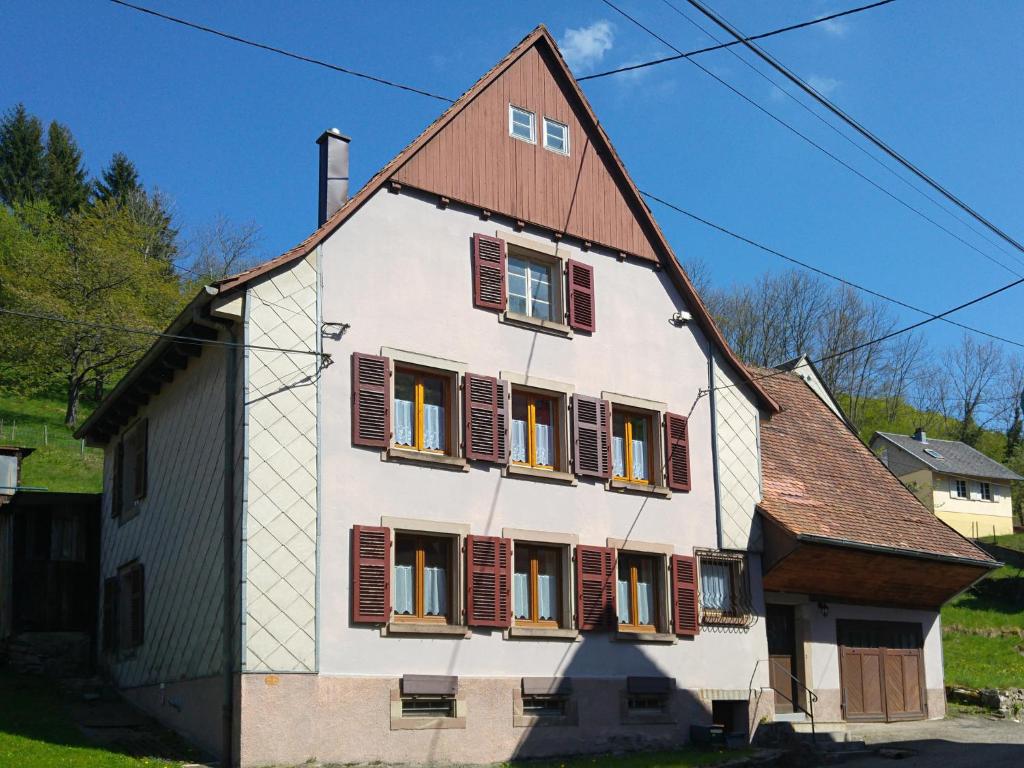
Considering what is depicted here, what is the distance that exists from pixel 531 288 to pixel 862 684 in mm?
11003

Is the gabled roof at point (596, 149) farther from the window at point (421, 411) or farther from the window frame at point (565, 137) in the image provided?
the window at point (421, 411)

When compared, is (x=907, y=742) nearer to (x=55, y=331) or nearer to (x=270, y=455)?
(x=270, y=455)

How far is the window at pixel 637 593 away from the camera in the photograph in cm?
2081

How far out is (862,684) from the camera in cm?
2456

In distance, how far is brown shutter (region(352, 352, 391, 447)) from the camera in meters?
17.8

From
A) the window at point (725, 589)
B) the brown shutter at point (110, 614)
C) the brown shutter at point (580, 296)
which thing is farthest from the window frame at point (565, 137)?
the brown shutter at point (110, 614)

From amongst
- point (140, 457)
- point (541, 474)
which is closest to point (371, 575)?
point (541, 474)

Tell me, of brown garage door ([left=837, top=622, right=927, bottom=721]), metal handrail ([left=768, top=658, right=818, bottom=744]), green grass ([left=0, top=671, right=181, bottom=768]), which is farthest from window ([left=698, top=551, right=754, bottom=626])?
green grass ([left=0, top=671, right=181, bottom=768])

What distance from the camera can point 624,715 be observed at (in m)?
20.0

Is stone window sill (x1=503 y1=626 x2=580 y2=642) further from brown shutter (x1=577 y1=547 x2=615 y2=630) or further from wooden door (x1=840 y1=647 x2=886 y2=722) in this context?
wooden door (x1=840 y1=647 x2=886 y2=722)

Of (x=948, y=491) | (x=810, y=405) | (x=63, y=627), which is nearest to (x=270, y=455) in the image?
(x=63, y=627)

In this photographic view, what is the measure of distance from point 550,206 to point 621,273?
6.57ft

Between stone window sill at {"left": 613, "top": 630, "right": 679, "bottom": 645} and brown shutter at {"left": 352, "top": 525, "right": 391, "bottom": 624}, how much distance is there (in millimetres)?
4798

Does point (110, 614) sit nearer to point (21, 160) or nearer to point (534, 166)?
point (534, 166)
